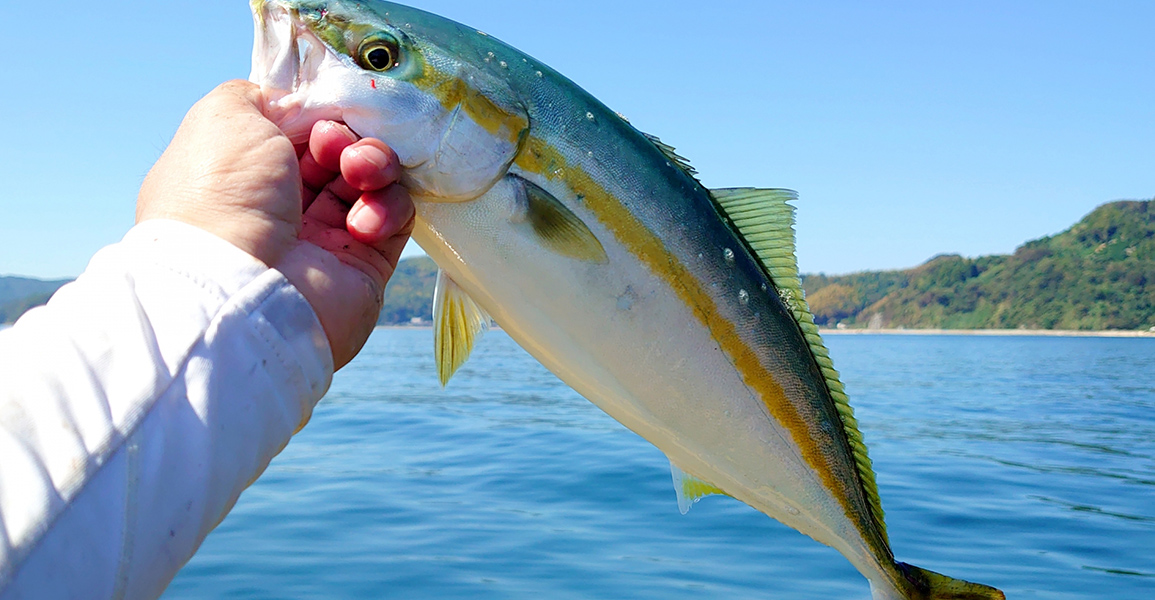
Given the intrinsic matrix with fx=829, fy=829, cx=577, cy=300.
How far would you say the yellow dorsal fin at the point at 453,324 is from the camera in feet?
8.77

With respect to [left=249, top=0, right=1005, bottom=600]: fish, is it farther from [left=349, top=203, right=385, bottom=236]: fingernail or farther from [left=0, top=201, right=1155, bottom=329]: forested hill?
[left=0, top=201, right=1155, bottom=329]: forested hill

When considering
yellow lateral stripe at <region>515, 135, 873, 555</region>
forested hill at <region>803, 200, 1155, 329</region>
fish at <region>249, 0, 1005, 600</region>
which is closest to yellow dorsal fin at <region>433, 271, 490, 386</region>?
fish at <region>249, 0, 1005, 600</region>

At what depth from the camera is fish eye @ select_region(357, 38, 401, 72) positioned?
7.24 ft

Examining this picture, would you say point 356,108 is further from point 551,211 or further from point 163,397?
point 163,397

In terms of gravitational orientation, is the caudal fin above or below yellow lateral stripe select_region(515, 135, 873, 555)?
below

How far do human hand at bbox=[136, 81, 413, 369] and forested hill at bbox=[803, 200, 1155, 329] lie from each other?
133115 millimetres

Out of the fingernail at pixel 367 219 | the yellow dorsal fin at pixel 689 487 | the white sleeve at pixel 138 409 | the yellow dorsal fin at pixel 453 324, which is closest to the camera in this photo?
the white sleeve at pixel 138 409

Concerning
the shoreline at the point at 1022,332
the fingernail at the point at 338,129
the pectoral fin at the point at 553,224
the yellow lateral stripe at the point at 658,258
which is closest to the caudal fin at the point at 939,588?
the yellow lateral stripe at the point at 658,258

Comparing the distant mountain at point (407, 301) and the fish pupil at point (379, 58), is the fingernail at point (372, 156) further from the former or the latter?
the distant mountain at point (407, 301)

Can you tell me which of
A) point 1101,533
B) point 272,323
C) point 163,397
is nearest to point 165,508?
point 163,397

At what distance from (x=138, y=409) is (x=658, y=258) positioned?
62.7 inches

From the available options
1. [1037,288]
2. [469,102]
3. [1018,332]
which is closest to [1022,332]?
[1018,332]

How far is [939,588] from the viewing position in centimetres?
289

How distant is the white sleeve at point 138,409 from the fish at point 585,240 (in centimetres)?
90
